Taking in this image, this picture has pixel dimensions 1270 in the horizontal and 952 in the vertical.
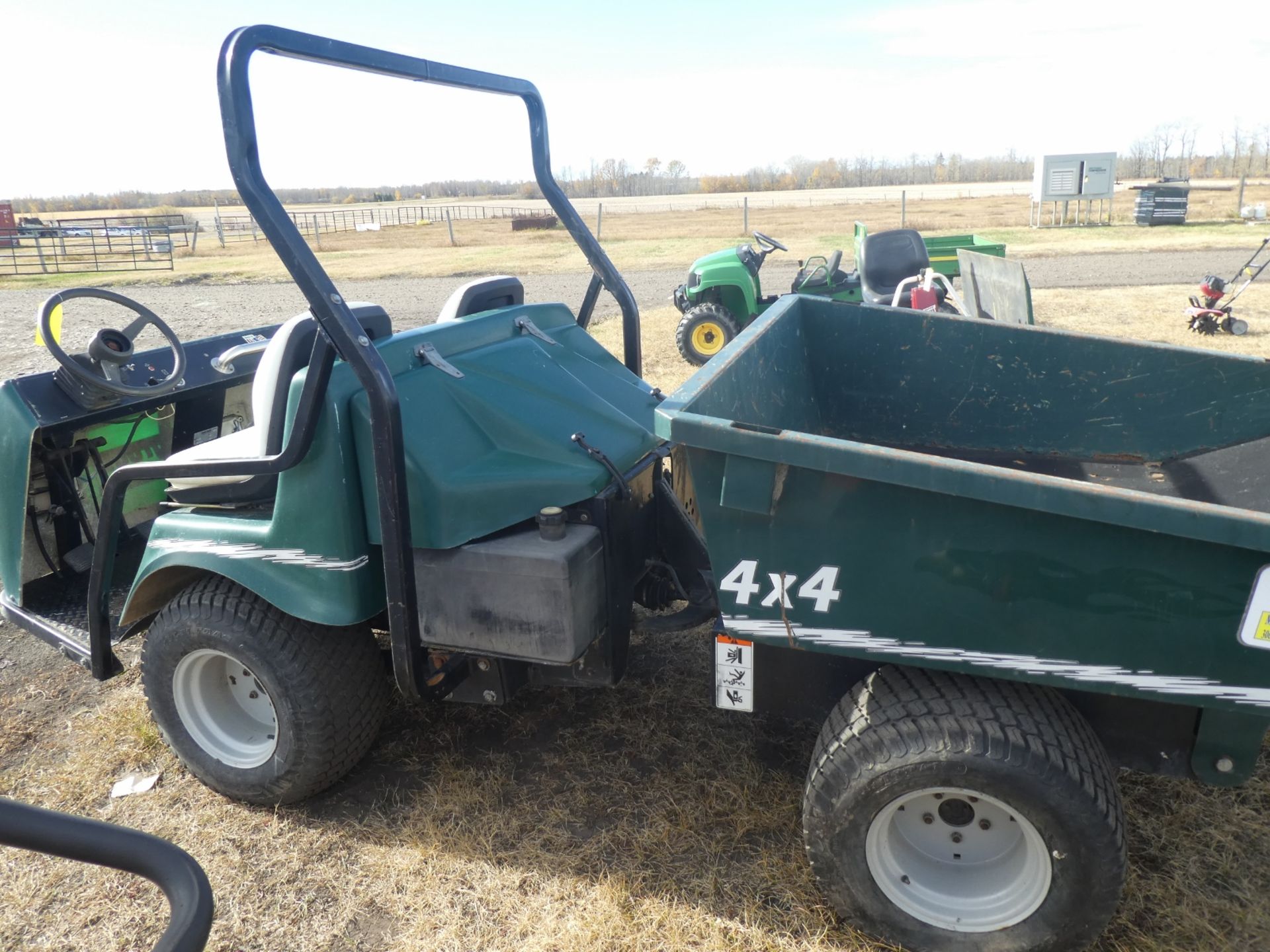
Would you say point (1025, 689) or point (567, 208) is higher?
point (567, 208)

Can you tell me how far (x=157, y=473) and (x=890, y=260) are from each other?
7106mm

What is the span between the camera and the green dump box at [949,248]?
9258 millimetres

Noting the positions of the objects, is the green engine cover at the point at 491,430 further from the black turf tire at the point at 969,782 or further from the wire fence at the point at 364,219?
the wire fence at the point at 364,219

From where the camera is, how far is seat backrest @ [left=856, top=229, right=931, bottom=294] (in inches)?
333

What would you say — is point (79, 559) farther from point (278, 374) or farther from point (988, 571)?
point (988, 571)

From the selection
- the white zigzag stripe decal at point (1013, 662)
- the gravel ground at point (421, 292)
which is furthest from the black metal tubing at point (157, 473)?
the gravel ground at point (421, 292)

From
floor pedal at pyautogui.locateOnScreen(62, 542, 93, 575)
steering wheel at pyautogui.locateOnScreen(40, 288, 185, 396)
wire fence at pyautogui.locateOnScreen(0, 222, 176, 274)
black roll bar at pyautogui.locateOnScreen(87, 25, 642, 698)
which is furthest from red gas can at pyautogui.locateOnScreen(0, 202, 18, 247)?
black roll bar at pyautogui.locateOnScreen(87, 25, 642, 698)

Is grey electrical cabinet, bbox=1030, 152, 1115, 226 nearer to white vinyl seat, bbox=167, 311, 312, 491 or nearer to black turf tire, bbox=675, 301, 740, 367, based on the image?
black turf tire, bbox=675, 301, 740, 367

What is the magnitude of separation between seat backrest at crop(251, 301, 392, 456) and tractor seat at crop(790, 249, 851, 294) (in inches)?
269

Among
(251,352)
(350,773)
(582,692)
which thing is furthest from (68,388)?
(582,692)

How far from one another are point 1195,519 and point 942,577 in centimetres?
48

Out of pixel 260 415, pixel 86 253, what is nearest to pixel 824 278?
pixel 260 415

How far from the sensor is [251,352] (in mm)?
4207

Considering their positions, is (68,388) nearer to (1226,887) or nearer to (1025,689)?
(1025,689)
